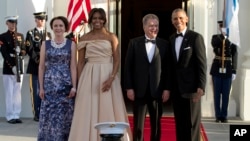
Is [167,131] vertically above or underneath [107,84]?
underneath

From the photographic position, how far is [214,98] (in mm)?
10781

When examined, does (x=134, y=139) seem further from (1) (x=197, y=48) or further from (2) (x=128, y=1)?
(2) (x=128, y=1)

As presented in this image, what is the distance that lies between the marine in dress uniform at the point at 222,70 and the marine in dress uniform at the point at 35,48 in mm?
3369

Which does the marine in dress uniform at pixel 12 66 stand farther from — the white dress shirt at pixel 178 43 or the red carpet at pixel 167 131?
the white dress shirt at pixel 178 43

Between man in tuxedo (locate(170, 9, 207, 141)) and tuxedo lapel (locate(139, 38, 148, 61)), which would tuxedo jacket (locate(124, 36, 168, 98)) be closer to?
tuxedo lapel (locate(139, 38, 148, 61))

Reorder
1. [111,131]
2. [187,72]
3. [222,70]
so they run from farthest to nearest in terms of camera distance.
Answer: [222,70]
[187,72]
[111,131]

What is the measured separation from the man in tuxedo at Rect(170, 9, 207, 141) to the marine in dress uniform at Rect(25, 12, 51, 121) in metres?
4.52

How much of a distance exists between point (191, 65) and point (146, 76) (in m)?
0.58

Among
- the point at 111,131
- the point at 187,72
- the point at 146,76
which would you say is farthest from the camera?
the point at 146,76

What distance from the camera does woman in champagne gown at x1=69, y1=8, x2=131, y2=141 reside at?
267 inches

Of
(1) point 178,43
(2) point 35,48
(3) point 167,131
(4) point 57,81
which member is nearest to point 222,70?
(3) point 167,131

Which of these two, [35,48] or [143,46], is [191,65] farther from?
[35,48]

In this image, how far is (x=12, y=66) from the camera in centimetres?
1058

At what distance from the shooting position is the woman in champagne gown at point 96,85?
22.3 feet
